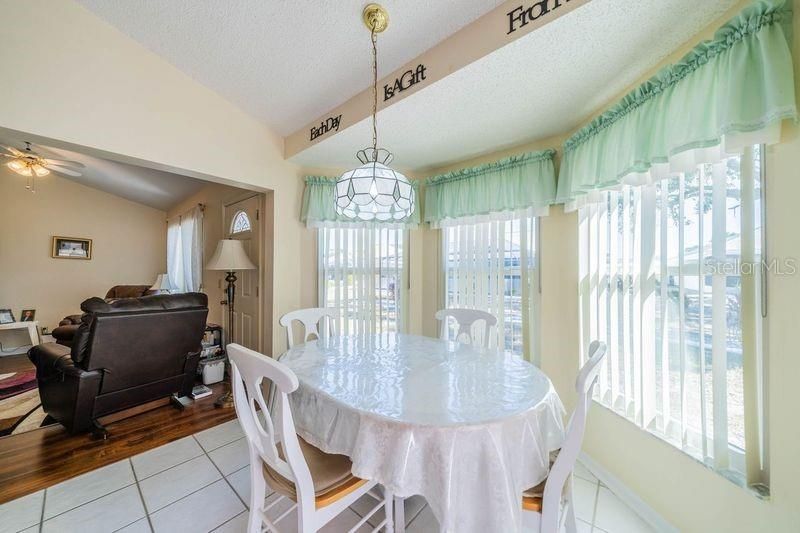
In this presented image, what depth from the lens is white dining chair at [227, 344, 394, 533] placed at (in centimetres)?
91

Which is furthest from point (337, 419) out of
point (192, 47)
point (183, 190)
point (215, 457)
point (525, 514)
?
point (183, 190)

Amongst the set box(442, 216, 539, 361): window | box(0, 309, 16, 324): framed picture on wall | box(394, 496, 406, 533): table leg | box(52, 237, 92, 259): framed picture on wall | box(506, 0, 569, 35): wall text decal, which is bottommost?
box(394, 496, 406, 533): table leg

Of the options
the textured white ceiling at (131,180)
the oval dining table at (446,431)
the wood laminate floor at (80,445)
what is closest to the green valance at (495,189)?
the oval dining table at (446,431)

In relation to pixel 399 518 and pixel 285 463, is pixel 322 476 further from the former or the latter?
pixel 399 518

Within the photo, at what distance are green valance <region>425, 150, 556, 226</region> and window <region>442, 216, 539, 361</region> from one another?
0.45ft

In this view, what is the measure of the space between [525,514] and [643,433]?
3.13 ft

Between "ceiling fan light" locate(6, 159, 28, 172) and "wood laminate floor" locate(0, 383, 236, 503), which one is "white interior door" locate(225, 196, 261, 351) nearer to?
"wood laminate floor" locate(0, 383, 236, 503)

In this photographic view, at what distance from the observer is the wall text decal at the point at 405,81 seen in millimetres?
1650

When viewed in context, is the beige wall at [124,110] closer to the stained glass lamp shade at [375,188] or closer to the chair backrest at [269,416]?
the stained glass lamp shade at [375,188]

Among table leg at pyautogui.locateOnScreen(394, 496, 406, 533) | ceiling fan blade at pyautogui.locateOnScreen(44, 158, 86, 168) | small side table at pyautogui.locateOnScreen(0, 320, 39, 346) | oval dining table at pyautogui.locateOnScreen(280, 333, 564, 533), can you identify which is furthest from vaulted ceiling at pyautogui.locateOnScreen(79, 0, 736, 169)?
small side table at pyautogui.locateOnScreen(0, 320, 39, 346)

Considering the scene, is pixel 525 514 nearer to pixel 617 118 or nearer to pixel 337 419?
pixel 337 419

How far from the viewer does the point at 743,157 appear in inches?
42.4

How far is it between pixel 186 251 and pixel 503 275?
15.8 feet

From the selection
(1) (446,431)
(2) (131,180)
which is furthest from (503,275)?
(2) (131,180)
